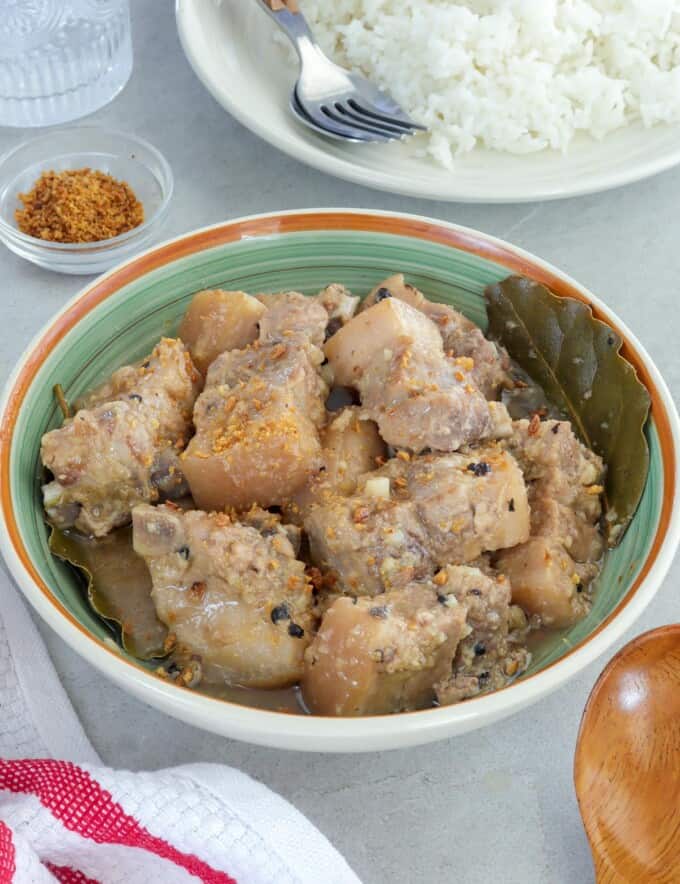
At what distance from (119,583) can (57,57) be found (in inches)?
70.3

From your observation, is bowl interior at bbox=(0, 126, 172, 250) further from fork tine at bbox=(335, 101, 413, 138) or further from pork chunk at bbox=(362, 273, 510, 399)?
pork chunk at bbox=(362, 273, 510, 399)

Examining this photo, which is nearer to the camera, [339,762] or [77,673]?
[339,762]

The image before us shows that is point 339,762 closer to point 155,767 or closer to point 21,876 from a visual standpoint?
point 155,767

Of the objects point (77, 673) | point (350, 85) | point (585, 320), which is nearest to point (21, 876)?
point (77, 673)

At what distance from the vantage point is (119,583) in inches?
68.7

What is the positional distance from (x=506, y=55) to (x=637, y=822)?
1952 mm

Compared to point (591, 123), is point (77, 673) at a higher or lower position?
lower

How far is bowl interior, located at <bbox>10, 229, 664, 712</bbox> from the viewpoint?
1.79 metres

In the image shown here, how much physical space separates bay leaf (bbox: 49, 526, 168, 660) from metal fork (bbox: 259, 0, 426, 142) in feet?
4.22

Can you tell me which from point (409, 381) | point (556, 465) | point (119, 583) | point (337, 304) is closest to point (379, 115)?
point (337, 304)

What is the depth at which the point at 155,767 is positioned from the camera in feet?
5.76

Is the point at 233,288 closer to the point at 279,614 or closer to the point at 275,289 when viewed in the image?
the point at 275,289

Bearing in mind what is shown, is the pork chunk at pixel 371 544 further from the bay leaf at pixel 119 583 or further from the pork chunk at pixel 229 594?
the bay leaf at pixel 119 583

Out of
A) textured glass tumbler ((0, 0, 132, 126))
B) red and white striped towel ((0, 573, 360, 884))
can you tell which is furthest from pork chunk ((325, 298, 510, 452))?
textured glass tumbler ((0, 0, 132, 126))
